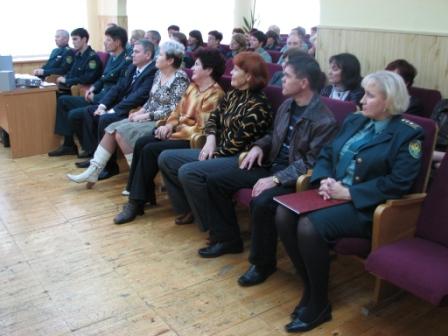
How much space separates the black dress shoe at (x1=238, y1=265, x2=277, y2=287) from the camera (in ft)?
8.46

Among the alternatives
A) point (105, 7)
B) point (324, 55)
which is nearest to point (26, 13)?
point (105, 7)

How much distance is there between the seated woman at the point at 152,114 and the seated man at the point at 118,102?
25 centimetres

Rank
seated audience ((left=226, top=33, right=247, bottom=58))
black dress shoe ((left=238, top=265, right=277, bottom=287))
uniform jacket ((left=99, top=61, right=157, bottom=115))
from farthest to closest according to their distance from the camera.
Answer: seated audience ((left=226, top=33, right=247, bottom=58)) < uniform jacket ((left=99, top=61, right=157, bottom=115)) < black dress shoe ((left=238, top=265, right=277, bottom=287))

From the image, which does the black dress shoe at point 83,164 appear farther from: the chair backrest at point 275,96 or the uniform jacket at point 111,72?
the chair backrest at point 275,96

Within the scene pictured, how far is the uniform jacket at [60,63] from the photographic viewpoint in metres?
5.61

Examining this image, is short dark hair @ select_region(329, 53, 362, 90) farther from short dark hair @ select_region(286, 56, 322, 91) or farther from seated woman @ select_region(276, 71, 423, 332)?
seated woman @ select_region(276, 71, 423, 332)

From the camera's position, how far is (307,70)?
102 inches

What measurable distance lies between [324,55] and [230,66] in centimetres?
98

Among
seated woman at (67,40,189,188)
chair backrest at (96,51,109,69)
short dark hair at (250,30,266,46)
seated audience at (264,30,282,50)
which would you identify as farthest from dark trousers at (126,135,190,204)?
seated audience at (264,30,282,50)

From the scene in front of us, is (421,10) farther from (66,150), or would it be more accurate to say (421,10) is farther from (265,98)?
(66,150)

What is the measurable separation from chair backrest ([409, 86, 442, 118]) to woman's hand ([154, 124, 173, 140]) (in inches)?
66.5

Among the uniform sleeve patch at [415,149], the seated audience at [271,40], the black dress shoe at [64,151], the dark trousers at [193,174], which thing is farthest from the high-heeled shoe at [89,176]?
the seated audience at [271,40]

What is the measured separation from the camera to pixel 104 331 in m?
2.20

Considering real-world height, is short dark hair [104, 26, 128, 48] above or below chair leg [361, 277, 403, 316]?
above
